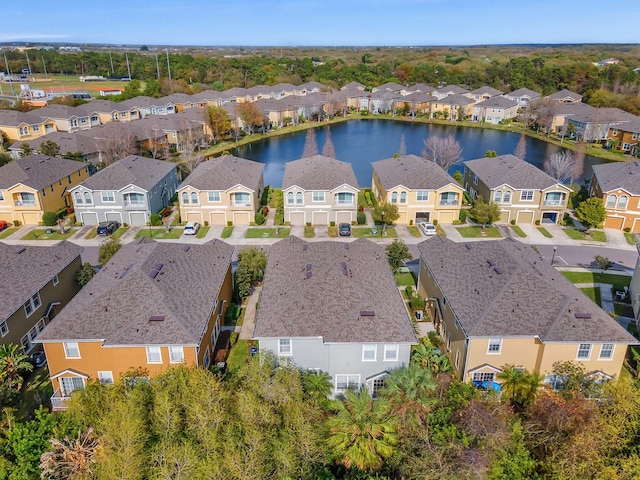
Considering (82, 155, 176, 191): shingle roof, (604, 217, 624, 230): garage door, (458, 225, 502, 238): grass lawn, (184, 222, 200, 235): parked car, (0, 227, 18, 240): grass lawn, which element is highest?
(82, 155, 176, 191): shingle roof

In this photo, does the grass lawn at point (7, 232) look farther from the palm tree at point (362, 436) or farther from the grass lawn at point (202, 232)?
the palm tree at point (362, 436)

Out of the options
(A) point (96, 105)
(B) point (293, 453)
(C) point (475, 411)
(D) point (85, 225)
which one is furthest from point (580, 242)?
(A) point (96, 105)

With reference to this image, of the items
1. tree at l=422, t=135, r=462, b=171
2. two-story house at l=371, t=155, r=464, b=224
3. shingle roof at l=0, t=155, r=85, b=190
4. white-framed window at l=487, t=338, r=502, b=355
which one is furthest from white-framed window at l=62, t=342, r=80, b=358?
tree at l=422, t=135, r=462, b=171

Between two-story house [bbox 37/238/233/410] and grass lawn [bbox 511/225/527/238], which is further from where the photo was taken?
grass lawn [bbox 511/225/527/238]

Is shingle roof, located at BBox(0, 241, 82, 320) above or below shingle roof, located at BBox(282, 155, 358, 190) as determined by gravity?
below

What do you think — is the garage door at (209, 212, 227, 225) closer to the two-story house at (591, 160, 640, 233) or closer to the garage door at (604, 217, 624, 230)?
the two-story house at (591, 160, 640, 233)

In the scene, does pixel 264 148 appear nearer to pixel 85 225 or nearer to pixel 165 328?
pixel 85 225

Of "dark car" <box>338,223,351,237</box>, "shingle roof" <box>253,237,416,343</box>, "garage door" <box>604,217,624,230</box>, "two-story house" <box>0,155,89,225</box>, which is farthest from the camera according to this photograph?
"two-story house" <box>0,155,89,225</box>
